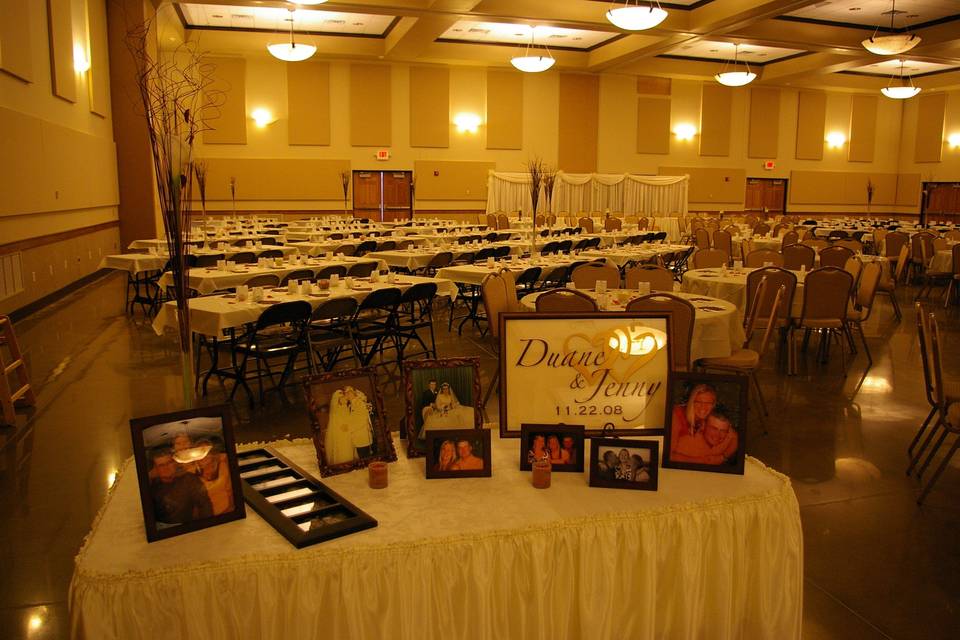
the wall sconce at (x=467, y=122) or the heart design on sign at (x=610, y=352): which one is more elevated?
the wall sconce at (x=467, y=122)

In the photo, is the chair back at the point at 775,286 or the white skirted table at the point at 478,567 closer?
the white skirted table at the point at 478,567

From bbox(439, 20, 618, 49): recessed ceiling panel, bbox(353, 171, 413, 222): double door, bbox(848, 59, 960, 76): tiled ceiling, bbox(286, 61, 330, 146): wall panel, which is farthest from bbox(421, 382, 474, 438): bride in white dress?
bbox(848, 59, 960, 76): tiled ceiling

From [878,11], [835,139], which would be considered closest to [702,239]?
[878,11]

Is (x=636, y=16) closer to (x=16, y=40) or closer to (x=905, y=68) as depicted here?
(x=16, y=40)

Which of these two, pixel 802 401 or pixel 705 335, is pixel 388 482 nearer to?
pixel 705 335

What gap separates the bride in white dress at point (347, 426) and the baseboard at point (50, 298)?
28.2 ft

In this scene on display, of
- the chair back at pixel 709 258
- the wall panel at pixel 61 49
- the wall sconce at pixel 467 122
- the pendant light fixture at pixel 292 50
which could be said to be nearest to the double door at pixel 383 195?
the wall sconce at pixel 467 122

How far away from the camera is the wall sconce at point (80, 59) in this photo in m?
12.3

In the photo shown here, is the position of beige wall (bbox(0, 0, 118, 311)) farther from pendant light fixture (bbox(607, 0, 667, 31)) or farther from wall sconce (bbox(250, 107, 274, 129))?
pendant light fixture (bbox(607, 0, 667, 31))

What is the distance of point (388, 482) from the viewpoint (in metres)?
2.17

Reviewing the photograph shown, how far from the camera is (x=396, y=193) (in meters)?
22.7

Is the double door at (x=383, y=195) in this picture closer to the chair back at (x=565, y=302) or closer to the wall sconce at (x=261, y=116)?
the wall sconce at (x=261, y=116)

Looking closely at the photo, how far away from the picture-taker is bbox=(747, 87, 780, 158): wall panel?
2555 cm

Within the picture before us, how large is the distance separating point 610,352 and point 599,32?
18408 mm
